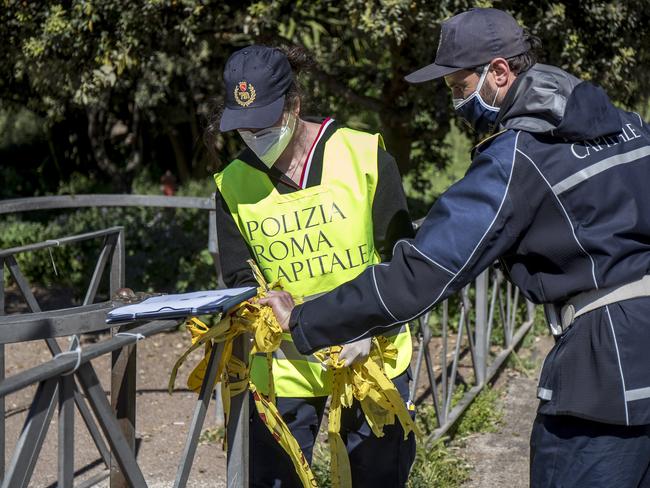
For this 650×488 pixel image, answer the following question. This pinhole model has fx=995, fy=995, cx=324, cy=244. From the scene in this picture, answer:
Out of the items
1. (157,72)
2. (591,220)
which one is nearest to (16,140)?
(157,72)

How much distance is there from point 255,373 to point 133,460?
74 cm

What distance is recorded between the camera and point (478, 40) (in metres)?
2.34

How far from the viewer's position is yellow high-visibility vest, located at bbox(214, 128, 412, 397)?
280cm

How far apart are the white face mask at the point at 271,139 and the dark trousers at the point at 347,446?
0.72 m

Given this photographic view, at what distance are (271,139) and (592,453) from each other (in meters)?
1.22

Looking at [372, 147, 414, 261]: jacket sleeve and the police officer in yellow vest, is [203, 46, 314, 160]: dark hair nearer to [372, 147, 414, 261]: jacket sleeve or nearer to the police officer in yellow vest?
the police officer in yellow vest

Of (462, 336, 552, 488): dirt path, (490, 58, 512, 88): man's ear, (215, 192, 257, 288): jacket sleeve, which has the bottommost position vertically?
(462, 336, 552, 488): dirt path

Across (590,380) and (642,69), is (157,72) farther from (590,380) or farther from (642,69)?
(590,380)

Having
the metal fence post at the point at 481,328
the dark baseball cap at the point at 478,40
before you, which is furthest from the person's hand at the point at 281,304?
the metal fence post at the point at 481,328

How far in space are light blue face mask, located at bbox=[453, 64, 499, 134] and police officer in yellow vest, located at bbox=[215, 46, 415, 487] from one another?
45cm

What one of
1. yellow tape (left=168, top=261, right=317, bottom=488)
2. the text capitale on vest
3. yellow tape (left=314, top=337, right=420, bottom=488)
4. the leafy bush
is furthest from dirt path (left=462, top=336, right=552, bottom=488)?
the leafy bush

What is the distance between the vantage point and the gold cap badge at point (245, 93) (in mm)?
2727

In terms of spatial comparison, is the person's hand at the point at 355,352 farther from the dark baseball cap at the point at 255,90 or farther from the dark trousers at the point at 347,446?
the dark baseball cap at the point at 255,90

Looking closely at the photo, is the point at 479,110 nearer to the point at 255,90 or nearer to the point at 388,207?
the point at 388,207
